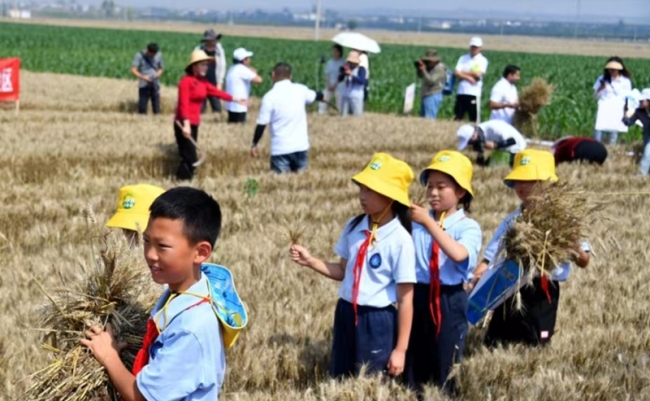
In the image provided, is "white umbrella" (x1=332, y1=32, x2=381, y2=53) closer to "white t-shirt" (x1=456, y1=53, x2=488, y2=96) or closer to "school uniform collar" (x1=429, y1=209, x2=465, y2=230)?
"white t-shirt" (x1=456, y1=53, x2=488, y2=96)

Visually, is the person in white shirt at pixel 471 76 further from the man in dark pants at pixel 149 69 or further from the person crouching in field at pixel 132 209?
the person crouching in field at pixel 132 209

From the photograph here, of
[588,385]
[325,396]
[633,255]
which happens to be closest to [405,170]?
[325,396]

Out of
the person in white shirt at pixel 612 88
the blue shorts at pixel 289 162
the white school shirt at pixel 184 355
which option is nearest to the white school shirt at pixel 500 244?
the white school shirt at pixel 184 355

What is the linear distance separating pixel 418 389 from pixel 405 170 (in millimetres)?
1341

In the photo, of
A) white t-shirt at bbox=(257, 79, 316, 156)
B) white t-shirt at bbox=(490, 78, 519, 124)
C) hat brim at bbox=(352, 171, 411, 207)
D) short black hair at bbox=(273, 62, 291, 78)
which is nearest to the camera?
hat brim at bbox=(352, 171, 411, 207)

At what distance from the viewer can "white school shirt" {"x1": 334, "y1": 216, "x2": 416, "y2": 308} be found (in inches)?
194

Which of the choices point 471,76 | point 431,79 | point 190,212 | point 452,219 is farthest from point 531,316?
point 431,79

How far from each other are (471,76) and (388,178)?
1473cm

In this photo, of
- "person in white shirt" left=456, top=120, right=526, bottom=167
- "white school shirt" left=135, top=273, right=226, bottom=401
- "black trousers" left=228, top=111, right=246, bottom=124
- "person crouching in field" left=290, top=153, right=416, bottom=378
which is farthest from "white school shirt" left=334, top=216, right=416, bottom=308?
"black trousers" left=228, top=111, right=246, bottom=124

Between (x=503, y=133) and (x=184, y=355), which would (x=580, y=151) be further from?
(x=184, y=355)

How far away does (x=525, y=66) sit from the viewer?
4603 centimetres

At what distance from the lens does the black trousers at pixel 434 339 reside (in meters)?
5.38

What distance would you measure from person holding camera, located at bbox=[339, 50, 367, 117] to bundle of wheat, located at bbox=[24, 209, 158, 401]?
53.4 ft

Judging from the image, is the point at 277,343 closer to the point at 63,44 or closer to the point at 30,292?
the point at 30,292
